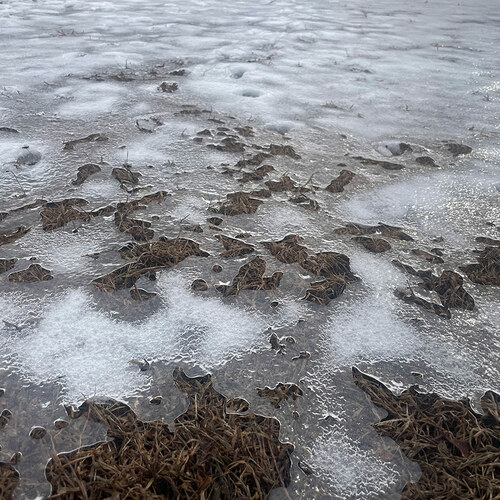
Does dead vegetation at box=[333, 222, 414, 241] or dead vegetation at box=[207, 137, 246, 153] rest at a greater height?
dead vegetation at box=[207, 137, 246, 153]

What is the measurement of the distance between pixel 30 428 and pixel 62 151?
2.17m

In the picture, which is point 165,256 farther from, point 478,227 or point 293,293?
point 478,227

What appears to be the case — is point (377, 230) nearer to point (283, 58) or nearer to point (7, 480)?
point (7, 480)

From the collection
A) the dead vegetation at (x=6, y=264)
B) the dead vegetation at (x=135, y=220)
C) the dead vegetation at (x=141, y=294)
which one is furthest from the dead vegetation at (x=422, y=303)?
the dead vegetation at (x=6, y=264)

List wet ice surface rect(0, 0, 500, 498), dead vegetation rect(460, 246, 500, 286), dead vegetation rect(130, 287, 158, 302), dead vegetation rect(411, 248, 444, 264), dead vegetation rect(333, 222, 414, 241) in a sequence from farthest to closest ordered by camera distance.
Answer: dead vegetation rect(333, 222, 414, 241)
dead vegetation rect(411, 248, 444, 264)
dead vegetation rect(460, 246, 500, 286)
dead vegetation rect(130, 287, 158, 302)
wet ice surface rect(0, 0, 500, 498)

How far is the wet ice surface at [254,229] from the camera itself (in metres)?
1.41

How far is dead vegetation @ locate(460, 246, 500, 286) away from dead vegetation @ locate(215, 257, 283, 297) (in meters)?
1.01

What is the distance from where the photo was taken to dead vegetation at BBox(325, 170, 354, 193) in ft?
8.76

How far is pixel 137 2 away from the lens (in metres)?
9.22

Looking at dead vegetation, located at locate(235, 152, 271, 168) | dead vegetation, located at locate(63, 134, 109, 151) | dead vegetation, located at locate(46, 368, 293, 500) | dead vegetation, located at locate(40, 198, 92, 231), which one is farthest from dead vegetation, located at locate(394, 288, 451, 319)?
dead vegetation, located at locate(63, 134, 109, 151)

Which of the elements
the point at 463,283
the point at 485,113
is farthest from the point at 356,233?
the point at 485,113

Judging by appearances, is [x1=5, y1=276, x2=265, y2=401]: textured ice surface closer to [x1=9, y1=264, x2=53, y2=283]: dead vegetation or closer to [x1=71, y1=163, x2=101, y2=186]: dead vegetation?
[x1=9, y1=264, x2=53, y2=283]: dead vegetation

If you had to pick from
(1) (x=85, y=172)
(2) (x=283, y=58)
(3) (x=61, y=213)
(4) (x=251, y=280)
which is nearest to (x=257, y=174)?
(4) (x=251, y=280)

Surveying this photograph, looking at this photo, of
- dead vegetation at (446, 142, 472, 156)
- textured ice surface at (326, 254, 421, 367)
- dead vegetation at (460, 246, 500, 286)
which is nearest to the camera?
textured ice surface at (326, 254, 421, 367)
